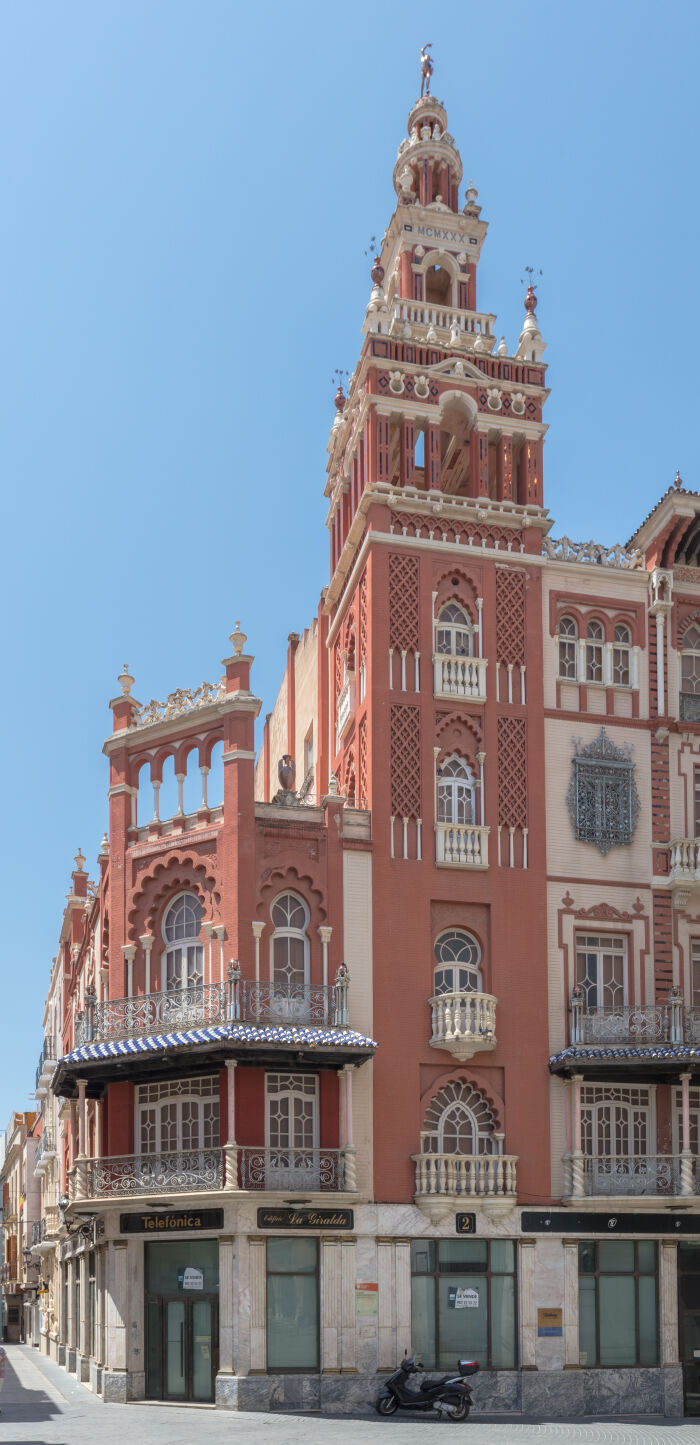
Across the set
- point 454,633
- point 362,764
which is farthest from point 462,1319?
point 454,633

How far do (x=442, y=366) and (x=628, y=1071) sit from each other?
17483 millimetres

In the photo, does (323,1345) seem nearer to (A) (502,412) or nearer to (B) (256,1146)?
(B) (256,1146)

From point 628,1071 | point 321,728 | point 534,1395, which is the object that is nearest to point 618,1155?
point 628,1071

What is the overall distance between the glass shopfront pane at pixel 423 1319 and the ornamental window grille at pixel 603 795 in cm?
1062

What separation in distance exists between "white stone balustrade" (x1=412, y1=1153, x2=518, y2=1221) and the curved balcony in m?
2.26

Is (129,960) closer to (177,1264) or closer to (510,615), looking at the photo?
(177,1264)

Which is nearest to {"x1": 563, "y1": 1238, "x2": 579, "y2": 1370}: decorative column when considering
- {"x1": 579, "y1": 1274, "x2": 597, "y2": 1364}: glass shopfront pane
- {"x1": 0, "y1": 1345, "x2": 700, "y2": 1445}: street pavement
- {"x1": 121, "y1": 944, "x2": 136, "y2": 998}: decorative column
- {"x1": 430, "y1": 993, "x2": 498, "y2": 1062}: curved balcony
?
{"x1": 579, "y1": 1274, "x2": 597, "y2": 1364}: glass shopfront pane

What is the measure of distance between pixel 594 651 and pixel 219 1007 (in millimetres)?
12920

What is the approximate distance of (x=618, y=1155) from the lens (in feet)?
117

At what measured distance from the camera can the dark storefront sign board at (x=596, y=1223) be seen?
34719mm

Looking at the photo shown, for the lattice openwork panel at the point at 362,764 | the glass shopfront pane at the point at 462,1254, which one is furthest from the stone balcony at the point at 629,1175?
the lattice openwork panel at the point at 362,764

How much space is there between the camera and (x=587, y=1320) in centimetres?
3472

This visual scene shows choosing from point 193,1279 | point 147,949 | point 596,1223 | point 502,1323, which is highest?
point 147,949

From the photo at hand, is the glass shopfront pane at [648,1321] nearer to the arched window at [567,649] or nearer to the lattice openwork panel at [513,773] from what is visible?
the lattice openwork panel at [513,773]
